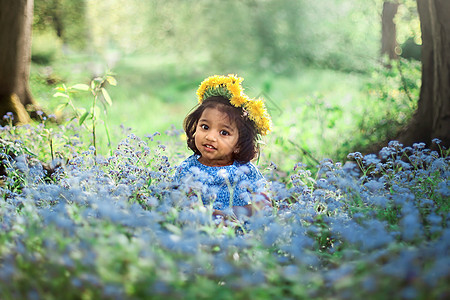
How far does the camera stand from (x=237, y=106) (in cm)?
343

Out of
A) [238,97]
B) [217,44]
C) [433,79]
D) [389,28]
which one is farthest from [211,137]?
[217,44]

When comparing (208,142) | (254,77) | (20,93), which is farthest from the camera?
(254,77)

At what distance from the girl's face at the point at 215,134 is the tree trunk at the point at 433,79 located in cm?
200

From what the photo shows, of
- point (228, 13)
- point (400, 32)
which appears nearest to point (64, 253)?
point (400, 32)

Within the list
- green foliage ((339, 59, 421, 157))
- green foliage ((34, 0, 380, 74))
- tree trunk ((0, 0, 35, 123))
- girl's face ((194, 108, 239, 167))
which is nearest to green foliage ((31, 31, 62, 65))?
green foliage ((34, 0, 380, 74))

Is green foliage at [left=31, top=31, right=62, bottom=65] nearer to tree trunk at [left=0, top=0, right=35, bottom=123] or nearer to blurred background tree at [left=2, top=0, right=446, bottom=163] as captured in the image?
blurred background tree at [left=2, top=0, right=446, bottom=163]

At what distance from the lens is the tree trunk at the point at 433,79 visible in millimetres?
4105

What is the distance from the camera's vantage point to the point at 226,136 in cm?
334

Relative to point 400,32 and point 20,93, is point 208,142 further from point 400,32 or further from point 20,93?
point 400,32

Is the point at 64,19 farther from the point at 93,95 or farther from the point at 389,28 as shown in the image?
the point at 389,28

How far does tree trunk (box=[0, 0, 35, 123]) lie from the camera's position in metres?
4.75

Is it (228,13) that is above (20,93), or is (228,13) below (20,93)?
above

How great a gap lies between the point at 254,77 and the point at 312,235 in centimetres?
1041

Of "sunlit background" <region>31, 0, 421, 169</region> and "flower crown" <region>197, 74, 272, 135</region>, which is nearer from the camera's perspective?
"flower crown" <region>197, 74, 272, 135</region>
